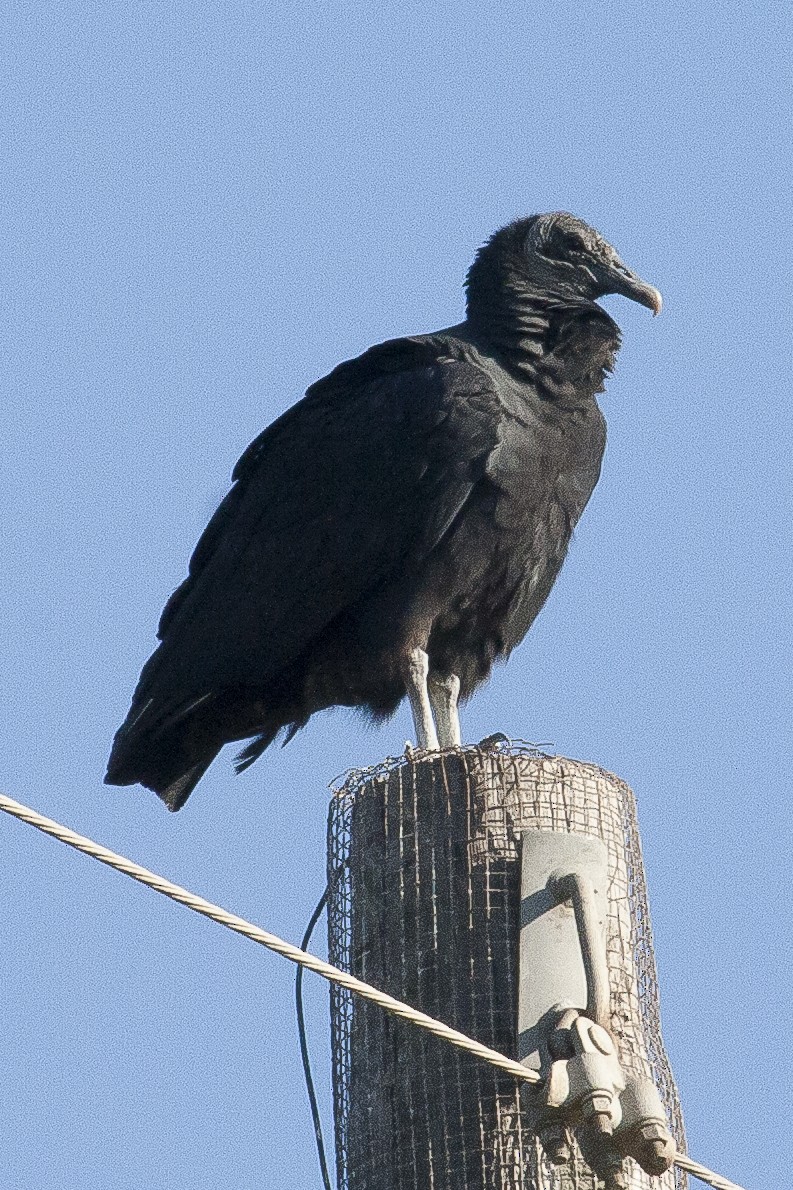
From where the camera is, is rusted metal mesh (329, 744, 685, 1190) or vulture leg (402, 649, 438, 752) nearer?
rusted metal mesh (329, 744, 685, 1190)

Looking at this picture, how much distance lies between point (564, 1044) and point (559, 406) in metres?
2.81

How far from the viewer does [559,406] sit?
627 centimetres

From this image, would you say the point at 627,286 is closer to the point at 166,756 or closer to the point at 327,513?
the point at 327,513

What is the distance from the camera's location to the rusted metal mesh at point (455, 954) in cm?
394

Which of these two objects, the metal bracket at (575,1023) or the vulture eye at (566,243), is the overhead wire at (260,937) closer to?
the metal bracket at (575,1023)

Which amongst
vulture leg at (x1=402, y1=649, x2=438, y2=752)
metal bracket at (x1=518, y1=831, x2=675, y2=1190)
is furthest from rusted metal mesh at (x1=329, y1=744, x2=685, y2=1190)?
vulture leg at (x1=402, y1=649, x2=438, y2=752)

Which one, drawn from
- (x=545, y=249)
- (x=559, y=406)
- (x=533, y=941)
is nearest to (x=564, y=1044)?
(x=533, y=941)

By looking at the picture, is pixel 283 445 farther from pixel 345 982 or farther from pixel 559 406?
pixel 345 982

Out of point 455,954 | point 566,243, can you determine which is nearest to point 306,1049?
point 455,954

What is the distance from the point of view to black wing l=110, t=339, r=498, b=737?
6.04 m

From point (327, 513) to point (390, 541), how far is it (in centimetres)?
29

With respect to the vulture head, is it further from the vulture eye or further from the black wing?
the black wing

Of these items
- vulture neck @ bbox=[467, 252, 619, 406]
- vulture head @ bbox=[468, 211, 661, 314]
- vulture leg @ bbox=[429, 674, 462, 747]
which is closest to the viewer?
vulture leg @ bbox=[429, 674, 462, 747]

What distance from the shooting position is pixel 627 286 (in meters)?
6.79
